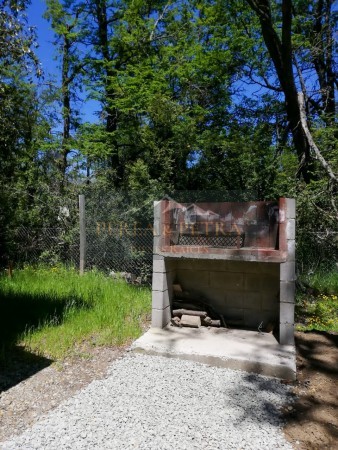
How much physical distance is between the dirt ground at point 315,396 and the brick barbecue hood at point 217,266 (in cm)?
53

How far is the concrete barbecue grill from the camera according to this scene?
4.18 meters

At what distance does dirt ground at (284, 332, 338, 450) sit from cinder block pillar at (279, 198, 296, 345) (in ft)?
1.07

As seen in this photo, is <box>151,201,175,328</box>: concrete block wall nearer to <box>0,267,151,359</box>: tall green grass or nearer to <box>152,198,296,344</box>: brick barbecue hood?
<box>152,198,296,344</box>: brick barbecue hood

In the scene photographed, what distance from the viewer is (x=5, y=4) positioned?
17.4 feet

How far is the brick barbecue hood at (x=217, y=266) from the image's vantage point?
4574mm

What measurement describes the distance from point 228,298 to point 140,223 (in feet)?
9.97

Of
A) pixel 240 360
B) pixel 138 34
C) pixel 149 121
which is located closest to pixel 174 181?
pixel 149 121

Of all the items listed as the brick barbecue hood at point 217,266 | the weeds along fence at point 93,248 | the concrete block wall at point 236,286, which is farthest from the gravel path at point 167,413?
the weeds along fence at point 93,248

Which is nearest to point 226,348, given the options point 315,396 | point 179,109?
point 315,396

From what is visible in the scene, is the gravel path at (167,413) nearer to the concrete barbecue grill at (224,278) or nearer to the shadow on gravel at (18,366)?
the concrete barbecue grill at (224,278)

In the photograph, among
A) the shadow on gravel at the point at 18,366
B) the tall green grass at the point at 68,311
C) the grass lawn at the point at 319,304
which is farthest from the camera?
the grass lawn at the point at 319,304

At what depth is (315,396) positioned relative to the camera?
323cm

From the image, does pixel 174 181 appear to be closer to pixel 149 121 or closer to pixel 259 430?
pixel 149 121

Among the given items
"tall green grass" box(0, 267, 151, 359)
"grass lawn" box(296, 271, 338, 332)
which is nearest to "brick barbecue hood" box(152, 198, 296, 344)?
"tall green grass" box(0, 267, 151, 359)
